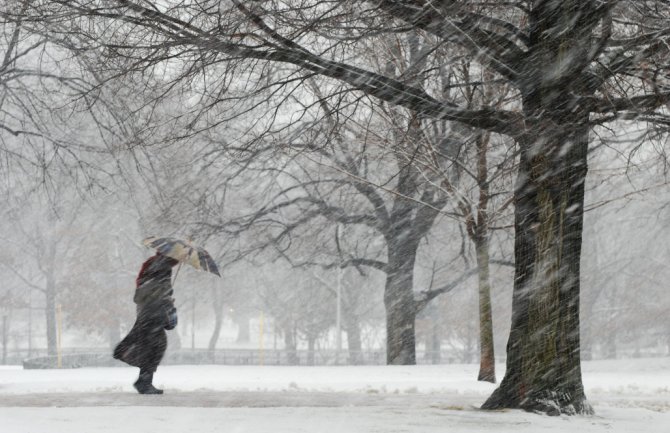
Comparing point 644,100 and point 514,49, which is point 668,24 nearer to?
point 644,100

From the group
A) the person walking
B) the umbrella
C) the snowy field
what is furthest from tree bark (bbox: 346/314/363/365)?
Result: the person walking

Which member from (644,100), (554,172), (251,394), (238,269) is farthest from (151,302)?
(238,269)

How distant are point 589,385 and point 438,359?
3366 centimetres

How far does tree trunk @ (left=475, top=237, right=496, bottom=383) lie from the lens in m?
15.0

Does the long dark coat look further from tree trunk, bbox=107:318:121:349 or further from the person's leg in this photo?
tree trunk, bbox=107:318:121:349

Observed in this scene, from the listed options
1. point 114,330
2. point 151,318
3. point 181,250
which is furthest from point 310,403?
point 114,330

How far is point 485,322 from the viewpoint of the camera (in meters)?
15.1

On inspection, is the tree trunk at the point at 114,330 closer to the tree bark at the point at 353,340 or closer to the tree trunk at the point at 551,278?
the tree bark at the point at 353,340

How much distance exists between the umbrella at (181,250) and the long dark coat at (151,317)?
0.44 feet

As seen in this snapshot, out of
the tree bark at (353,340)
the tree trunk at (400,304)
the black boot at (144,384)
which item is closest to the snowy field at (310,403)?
the black boot at (144,384)

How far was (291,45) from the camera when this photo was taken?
8.08 meters

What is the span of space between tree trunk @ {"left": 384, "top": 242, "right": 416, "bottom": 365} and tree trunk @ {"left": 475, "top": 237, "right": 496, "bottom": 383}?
5.75 metres

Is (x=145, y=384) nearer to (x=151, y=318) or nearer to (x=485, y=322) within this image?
(x=151, y=318)

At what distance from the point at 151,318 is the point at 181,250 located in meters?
0.85
